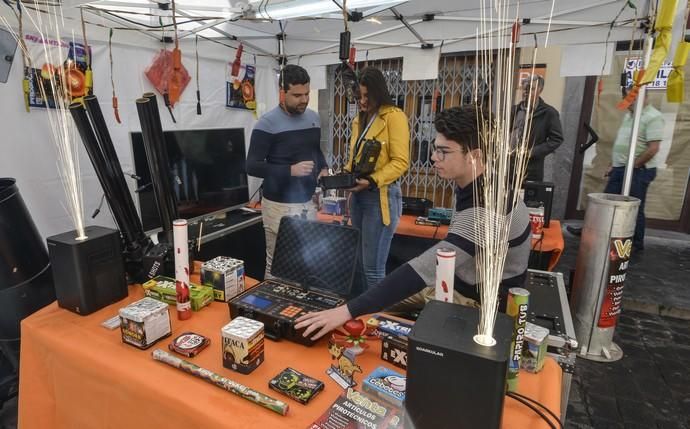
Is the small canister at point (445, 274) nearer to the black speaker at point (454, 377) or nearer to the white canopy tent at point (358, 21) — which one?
the black speaker at point (454, 377)

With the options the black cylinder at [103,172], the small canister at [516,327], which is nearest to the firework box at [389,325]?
the small canister at [516,327]

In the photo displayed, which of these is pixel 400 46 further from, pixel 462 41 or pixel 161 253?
pixel 161 253

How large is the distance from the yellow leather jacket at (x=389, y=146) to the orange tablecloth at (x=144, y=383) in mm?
1019

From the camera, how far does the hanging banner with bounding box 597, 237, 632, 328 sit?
1935 mm

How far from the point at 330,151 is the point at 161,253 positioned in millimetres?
3523

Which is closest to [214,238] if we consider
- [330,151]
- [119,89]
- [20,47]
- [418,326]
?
[119,89]

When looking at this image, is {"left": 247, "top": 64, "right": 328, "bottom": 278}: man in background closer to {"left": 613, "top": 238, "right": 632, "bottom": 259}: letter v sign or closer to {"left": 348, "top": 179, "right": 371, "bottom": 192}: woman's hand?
{"left": 348, "top": 179, "right": 371, "bottom": 192}: woman's hand

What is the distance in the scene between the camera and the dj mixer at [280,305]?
98cm

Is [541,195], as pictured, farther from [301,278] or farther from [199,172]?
[199,172]

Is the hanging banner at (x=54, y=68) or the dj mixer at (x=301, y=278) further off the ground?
the hanging banner at (x=54, y=68)

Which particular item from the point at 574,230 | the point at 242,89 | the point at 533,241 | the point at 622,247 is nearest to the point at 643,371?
the point at 622,247

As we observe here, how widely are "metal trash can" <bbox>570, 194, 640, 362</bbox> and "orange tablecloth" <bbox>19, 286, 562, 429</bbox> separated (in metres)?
1.33

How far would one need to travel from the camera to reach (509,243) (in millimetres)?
1112

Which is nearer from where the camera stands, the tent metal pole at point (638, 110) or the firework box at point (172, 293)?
the firework box at point (172, 293)
